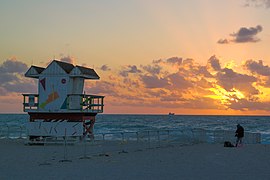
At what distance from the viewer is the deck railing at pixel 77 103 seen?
32000mm

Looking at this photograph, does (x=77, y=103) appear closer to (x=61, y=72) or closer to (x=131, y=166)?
(x=61, y=72)

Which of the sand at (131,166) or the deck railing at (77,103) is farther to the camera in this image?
the deck railing at (77,103)

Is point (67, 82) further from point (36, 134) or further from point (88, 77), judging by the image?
point (36, 134)

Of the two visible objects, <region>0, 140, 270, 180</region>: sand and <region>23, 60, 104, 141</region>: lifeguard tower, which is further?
<region>23, 60, 104, 141</region>: lifeguard tower

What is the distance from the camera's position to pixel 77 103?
32.2 meters

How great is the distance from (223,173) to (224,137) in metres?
19.3

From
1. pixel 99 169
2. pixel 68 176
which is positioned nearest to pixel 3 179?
pixel 68 176

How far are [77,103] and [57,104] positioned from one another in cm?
135

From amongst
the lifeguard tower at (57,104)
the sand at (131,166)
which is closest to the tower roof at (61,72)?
the lifeguard tower at (57,104)

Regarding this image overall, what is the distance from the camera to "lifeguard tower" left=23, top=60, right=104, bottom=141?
31984 mm

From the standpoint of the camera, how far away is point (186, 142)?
1345 inches

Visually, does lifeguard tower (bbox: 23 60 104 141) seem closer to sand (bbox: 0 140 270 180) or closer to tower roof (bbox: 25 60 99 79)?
tower roof (bbox: 25 60 99 79)

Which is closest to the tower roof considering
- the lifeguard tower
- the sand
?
the lifeguard tower

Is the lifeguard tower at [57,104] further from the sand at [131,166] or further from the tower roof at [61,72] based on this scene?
the sand at [131,166]
